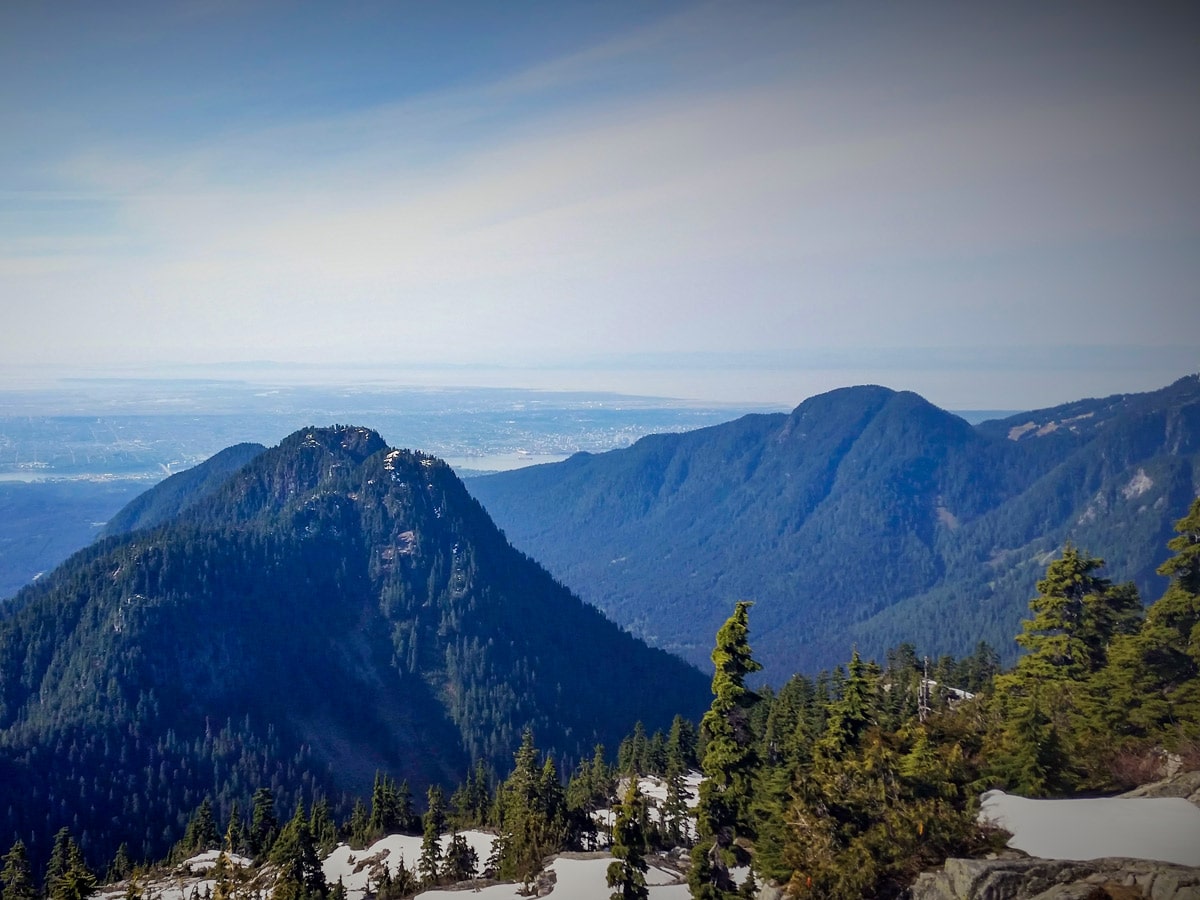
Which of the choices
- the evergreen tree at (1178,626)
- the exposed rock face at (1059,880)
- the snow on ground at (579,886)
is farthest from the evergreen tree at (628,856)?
the evergreen tree at (1178,626)

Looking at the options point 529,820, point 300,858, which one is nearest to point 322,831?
point 300,858

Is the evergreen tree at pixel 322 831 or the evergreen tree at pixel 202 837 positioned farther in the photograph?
the evergreen tree at pixel 202 837

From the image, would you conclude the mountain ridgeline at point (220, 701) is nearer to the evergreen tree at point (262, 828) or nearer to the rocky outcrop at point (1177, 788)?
the evergreen tree at point (262, 828)

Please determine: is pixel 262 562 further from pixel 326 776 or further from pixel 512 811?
pixel 512 811

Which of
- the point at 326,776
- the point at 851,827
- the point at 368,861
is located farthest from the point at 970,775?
the point at 326,776

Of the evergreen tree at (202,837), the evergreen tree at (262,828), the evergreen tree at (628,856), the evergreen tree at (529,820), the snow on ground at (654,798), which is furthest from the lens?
the evergreen tree at (202,837)

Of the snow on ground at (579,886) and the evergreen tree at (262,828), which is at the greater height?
the snow on ground at (579,886)

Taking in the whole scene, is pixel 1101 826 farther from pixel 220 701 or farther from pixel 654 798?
pixel 220 701

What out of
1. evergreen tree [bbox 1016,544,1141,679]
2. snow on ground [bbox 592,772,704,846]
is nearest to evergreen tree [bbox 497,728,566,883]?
snow on ground [bbox 592,772,704,846]
